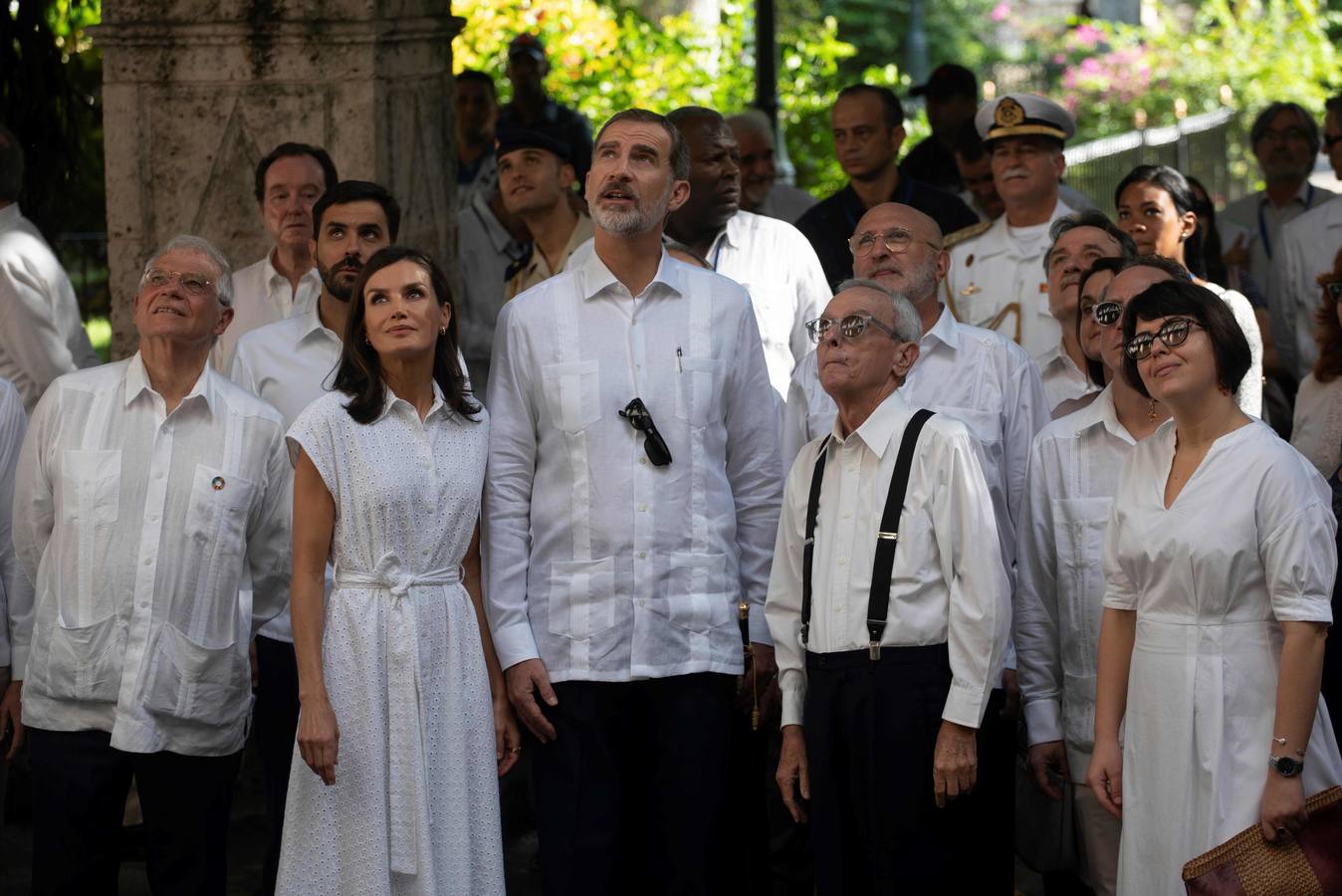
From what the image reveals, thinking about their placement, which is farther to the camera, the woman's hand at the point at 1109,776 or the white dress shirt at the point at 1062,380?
the white dress shirt at the point at 1062,380

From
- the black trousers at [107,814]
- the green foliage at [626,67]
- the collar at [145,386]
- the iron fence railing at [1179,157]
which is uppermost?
the green foliage at [626,67]

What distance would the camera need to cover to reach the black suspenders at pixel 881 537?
5375 millimetres

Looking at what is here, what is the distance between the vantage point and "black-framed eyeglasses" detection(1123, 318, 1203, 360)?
207 inches

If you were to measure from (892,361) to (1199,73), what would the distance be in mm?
22079

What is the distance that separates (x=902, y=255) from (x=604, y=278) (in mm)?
947

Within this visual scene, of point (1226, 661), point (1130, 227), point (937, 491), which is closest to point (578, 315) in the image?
point (937, 491)

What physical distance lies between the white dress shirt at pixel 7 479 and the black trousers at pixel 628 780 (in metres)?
1.75

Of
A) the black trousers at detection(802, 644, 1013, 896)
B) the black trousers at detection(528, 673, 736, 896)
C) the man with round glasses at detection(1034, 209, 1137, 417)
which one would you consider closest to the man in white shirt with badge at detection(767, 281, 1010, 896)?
the black trousers at detection(802, 644, 1013, 896)

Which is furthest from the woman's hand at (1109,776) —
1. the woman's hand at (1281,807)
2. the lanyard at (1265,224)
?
the lanyard at (1265,224)

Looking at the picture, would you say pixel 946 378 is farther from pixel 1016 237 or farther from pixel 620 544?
pixel 1016 237

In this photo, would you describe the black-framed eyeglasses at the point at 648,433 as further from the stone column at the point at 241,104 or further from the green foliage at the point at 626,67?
the green foliage at the point at 626,67

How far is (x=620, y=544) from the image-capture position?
18.8 feet

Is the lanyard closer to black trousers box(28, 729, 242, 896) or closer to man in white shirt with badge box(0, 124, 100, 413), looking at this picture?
man in white shirt with badge box(0, 124, 100, 413)

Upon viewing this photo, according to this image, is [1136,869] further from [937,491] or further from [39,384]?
[39,384]
